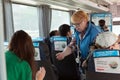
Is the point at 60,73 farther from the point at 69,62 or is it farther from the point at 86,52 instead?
the point at 86,52

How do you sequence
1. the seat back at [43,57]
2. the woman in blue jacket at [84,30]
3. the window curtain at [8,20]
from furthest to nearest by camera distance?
the window curtain at [8,20] → the woman in blue jacket at [84,30] → the seat back at [43,57]

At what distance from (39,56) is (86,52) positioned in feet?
2.20

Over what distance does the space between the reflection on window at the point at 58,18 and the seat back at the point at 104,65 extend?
5435 mm

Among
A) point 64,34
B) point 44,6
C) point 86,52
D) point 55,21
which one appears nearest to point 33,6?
point 44,6

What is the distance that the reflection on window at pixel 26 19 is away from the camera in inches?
234

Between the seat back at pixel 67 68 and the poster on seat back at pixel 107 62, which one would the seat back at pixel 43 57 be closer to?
the poster on seat back at pixel 107 62

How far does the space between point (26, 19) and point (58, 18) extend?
1.78 m

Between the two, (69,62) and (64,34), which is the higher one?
(64,34)

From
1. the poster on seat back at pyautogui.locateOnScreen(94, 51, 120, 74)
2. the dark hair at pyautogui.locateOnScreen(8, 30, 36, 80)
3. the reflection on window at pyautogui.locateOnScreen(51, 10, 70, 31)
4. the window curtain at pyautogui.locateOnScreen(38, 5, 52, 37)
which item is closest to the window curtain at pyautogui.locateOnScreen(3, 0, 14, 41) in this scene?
the window curtain at pyautogui.locateOnScreen(38, 5, 52, 37)

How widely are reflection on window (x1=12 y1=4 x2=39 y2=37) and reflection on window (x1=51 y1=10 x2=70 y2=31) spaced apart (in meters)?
0.92

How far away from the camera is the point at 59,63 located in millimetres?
3455

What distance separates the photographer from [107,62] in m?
2.01

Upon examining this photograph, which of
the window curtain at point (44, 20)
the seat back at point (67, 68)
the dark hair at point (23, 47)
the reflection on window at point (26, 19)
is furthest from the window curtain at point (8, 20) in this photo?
the dark hair at point (23, 47)

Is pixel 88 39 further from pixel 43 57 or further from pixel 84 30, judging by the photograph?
pixel 43 57
